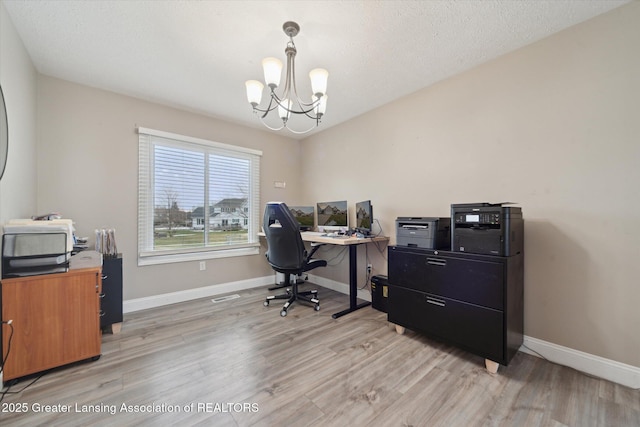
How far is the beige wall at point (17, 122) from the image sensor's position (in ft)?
5.14

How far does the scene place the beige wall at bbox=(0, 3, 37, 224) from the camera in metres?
1.57

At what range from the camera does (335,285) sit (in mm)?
3537

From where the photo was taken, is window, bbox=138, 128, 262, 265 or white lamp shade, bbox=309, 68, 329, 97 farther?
window, bbox=138, 128, 262, 265

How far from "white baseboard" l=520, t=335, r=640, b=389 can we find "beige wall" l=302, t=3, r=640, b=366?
40 mm

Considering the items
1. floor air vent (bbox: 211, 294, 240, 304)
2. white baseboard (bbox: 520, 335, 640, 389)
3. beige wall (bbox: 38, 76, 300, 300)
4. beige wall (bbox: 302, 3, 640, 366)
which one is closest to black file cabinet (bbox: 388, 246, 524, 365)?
white baseboard (bbox: 520, 335, 640, 389)

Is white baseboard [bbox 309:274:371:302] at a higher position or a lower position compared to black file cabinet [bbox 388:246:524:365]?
lower

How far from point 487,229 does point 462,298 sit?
1.77 feet

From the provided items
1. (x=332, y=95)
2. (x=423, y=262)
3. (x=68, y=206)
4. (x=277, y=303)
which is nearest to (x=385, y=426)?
(x=423, y=262)

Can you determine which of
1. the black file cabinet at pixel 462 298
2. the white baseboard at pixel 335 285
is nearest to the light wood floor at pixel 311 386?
the black file cabinet at pixel 462 298

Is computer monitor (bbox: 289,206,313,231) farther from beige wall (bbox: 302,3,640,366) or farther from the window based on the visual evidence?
beige wall (bbox: 302,3,640,366)

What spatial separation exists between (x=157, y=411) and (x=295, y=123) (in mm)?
3285

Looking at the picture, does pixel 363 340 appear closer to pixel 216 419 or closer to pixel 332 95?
pixel 216 419

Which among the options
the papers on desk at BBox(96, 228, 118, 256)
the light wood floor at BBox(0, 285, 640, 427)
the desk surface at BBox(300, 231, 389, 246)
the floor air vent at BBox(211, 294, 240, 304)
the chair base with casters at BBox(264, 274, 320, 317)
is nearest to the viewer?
the light wood floor at BBox(0, 285, 640, 427)

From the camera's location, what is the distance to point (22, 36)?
1817 millimetres
